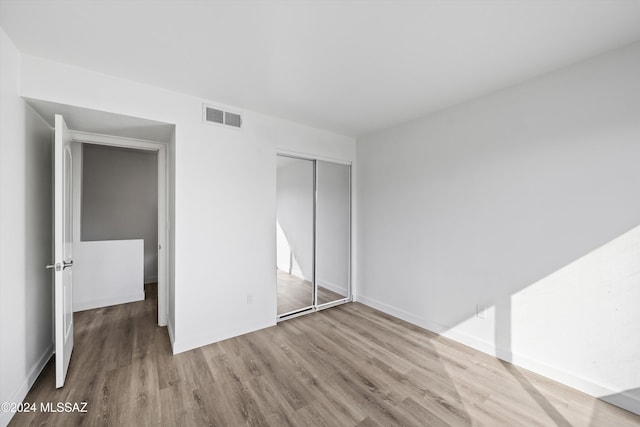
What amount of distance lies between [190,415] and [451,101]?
358 cm

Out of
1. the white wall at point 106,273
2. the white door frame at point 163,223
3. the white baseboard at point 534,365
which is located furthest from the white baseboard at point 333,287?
the white wall at point 106,273

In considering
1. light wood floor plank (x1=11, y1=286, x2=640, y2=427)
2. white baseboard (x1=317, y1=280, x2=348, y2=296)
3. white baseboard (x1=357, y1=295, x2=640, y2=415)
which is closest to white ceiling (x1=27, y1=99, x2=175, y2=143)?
light wood floor plank (x1=11, y1=286, x2=640, y2=427)

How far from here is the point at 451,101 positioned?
2746 millimetres

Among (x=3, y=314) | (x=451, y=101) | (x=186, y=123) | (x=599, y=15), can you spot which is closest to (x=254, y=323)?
(x=3, y=314)

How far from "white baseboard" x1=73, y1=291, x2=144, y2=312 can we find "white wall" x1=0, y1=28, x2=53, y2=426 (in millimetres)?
1401

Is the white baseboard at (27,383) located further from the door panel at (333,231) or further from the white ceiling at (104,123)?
the door panel at (333,231)

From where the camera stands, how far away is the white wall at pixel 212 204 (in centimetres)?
231

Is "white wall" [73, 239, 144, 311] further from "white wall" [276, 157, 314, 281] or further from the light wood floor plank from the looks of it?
"white wall" [276, 157, 314, 281]

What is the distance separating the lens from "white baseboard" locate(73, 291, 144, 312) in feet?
11.9

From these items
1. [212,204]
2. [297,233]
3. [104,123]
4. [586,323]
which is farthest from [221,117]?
[586,323]

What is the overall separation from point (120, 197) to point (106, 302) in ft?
6.87

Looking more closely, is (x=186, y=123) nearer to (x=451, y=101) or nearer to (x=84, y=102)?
(x=84, y=102)

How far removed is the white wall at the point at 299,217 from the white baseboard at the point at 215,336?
0.87 m

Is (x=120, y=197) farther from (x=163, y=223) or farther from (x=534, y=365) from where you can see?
(x=534, y=365)
